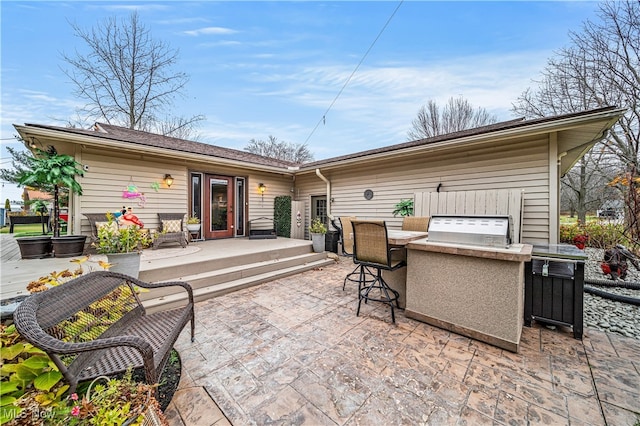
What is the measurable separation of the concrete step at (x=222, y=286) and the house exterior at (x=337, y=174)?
2.94 meters

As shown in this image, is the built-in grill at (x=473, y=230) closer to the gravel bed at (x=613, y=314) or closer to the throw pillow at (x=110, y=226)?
the gravel bed at (x=613, y=314)

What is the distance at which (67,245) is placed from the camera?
15.4 ft

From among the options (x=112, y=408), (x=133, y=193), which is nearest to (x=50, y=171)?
(x=133, y=193)

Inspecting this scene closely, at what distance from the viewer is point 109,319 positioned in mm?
1867

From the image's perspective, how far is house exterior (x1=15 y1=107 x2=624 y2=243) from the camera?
4.28 m

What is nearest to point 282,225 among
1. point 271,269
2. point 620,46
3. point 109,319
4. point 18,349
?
point 271,269

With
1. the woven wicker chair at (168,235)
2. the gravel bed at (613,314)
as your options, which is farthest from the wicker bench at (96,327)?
the gravel bed at (613,314)

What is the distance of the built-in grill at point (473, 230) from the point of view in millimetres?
2465

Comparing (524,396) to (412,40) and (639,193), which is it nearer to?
(639,193)

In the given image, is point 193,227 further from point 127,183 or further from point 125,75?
point 125,75

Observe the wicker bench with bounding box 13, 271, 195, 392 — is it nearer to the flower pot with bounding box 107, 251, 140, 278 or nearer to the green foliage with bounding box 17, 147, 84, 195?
the flower pot with bounding box 107, 251, 140, 278

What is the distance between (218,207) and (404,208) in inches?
223

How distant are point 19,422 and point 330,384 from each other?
1.71 meters

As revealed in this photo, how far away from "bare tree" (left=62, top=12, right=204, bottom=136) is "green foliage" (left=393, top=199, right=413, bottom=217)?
1195 centimetres
